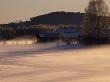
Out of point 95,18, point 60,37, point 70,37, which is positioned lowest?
point 60,37

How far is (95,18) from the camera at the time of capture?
64.9 m

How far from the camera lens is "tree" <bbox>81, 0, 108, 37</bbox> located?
64.0m

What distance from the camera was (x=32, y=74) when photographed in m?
20.3

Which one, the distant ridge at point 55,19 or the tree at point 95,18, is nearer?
the tree at point 95,18

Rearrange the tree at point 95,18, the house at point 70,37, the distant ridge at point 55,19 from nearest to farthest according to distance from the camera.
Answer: the tree at point 95,18 < the house at point 70,37 < the distant ridge at point 55,19

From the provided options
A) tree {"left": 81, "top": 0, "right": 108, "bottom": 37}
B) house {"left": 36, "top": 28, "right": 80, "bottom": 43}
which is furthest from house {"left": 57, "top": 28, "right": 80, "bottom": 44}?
tree {"left": 81, "top": 0, "right": 108, "bottom": 37}

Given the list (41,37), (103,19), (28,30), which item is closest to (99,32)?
(103,19)

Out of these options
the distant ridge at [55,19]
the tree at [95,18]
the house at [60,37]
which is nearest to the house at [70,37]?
the house at [60,37]

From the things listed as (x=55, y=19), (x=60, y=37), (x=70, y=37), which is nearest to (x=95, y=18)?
(x=70, y=37)

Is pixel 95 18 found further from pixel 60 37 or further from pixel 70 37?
pixel 60 37

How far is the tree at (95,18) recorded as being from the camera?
6399 cm

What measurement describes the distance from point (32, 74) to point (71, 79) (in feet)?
7.43

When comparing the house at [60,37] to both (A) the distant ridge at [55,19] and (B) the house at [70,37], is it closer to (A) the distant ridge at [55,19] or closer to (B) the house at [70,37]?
(B) the house at [70,37]

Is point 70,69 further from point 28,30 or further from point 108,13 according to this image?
point 28,30
